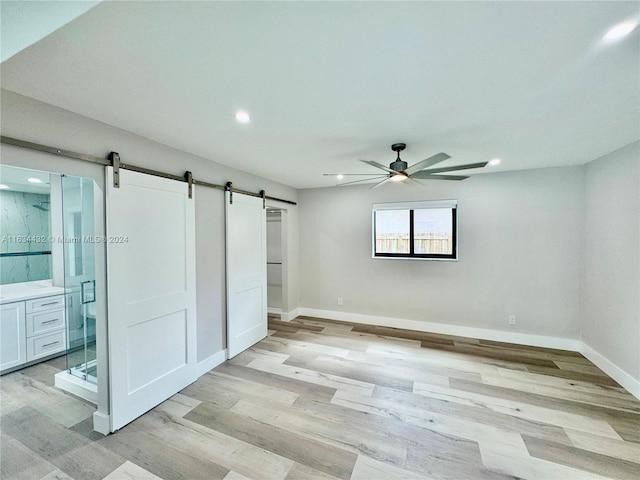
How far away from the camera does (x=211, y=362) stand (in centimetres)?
312

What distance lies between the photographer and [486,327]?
4.00 metres

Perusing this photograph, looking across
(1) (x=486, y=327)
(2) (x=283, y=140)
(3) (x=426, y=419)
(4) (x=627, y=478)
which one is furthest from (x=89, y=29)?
(1) (x=486, y=327)

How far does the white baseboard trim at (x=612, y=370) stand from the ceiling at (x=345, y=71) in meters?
2.40

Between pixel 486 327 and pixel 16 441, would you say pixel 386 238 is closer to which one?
pixel 486 327

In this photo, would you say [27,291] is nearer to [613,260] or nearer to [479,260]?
[479,260]

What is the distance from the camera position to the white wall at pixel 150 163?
66.4 inches

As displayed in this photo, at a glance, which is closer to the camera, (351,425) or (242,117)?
(242,117)

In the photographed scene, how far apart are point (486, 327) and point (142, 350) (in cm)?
447

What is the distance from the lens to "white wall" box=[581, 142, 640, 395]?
2.63m

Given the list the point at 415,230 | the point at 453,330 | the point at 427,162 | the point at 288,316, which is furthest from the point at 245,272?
the point at 453,330

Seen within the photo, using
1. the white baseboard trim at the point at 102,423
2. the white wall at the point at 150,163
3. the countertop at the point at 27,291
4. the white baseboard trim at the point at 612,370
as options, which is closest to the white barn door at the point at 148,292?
the white baseboard trim at the point at 102,423

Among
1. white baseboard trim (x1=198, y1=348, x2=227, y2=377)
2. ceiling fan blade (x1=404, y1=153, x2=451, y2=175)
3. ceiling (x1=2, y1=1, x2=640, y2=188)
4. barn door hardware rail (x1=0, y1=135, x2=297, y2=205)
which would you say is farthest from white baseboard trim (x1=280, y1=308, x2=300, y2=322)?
ceiling fan blade (x1=404, y1=153, x2=451, y2=175)

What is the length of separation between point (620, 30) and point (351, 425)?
2.91 metres

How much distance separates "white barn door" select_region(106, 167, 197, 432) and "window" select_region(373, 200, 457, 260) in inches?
122
